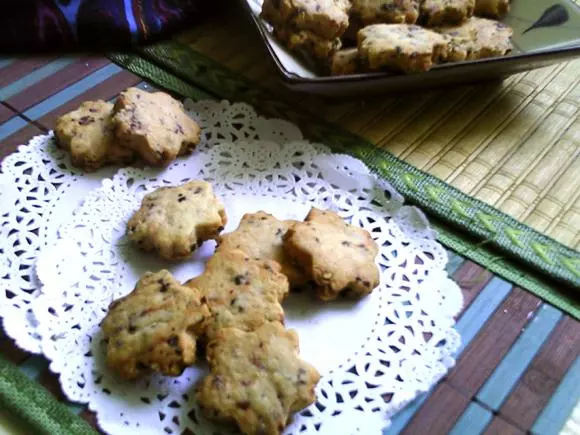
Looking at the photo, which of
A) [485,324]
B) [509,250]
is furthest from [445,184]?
[485,324]

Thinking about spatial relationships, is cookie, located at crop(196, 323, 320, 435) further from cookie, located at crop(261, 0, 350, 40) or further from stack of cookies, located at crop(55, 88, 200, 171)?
cookie, located at crop(261, 0, 350, 40)

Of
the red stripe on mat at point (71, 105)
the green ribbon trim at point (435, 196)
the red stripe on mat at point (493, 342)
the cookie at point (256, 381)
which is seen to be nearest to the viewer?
the cookie at point (256, 381)

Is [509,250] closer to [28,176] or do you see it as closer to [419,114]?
[419,114]

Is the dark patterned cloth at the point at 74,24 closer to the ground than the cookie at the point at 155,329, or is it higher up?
higher up

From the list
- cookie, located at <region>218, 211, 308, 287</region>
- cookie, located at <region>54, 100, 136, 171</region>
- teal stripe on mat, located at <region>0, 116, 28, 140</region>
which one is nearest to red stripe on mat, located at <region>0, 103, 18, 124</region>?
teal stripe on mat, located at <region>0, 116, 28, 140</region>

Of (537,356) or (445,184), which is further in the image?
(445,184)

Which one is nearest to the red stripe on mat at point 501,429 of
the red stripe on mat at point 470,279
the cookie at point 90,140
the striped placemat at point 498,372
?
the striped placemat at point 498,372

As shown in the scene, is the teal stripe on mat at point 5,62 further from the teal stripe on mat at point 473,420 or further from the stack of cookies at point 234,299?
the teal stripe on mat at point 473,420
